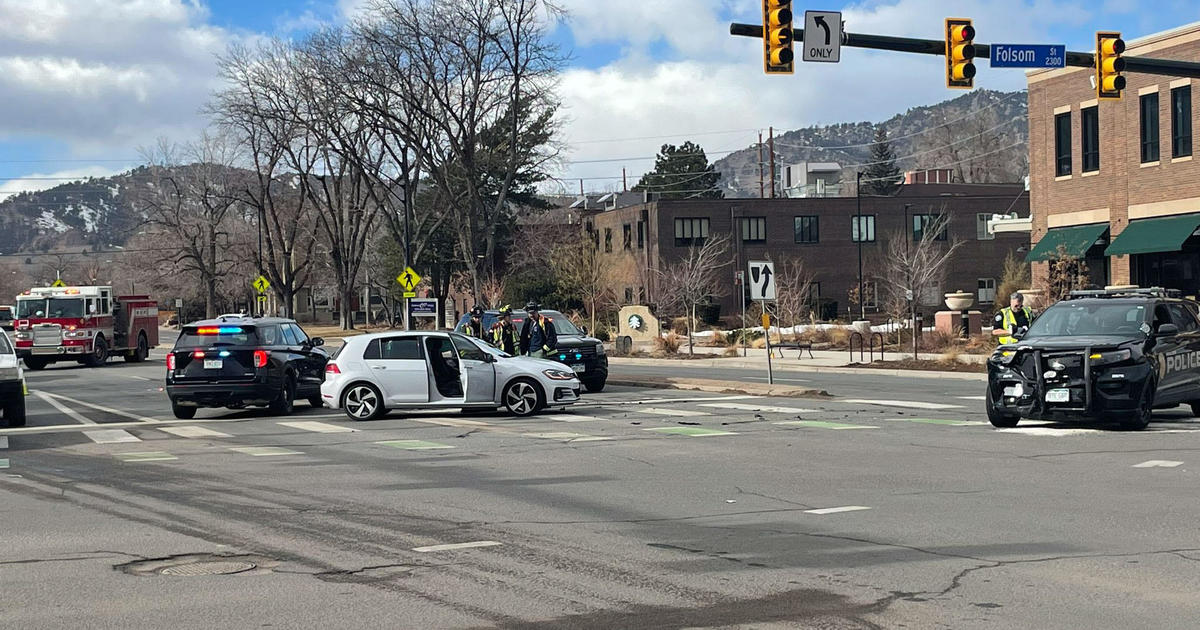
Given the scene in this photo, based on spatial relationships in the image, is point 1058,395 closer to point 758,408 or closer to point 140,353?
point 758,408

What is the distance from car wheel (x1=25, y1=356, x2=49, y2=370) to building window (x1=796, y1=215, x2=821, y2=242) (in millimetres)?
47827

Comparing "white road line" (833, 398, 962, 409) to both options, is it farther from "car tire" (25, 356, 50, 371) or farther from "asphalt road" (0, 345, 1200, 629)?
"car tire" (25, 356, 50, 371)

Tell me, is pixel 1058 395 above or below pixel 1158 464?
above

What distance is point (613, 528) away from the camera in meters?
9.90

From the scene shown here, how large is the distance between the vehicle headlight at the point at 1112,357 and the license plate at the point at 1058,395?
505mm

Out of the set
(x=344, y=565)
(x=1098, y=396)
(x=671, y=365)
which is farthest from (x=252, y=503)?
(x=671, y=365)

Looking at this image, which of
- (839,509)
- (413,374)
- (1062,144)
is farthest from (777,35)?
(1062,144)

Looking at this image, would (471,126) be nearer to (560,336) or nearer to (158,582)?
(560,336)

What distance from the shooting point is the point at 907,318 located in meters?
51.4

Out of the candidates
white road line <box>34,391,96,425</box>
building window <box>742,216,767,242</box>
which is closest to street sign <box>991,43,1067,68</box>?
white road line <box>34,391,96,425</box>

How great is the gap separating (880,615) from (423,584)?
277 cm

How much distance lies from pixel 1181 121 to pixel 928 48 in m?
22.9

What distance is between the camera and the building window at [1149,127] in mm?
40688

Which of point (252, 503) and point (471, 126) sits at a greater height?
point (471, 126)
